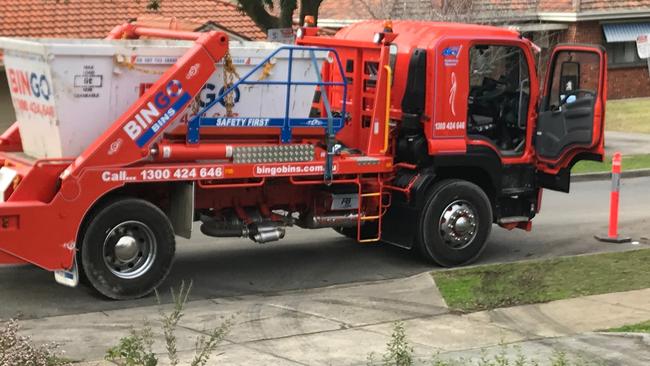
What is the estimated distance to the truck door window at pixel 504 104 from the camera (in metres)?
11.7

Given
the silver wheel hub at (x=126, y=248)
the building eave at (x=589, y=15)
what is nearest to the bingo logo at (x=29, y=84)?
the silver wheel hub at (x=126, y=248)

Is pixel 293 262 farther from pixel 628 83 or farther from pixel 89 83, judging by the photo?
pixel 628 83

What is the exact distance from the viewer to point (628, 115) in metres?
32.0

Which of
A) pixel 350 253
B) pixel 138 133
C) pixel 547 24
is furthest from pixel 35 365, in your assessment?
pixel 547 24

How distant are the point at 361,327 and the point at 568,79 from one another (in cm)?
474

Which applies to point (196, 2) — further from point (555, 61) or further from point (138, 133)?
point (138, 133)

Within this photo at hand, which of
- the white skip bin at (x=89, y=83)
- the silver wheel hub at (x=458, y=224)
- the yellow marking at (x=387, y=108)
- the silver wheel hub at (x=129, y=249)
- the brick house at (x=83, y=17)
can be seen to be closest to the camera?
the white skip bin at (x=89, y=83)

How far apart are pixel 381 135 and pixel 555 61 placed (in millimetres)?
2529

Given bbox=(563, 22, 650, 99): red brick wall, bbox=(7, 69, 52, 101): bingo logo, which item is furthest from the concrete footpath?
bbox=(563, 22, 650, 99): red brick wall

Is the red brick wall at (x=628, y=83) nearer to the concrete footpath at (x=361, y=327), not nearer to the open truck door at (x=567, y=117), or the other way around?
the open truck door at (x=567, y=117)

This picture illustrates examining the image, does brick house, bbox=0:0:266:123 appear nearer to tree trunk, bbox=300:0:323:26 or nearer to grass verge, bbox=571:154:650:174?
tree trunk, bbox=300:0:323:26

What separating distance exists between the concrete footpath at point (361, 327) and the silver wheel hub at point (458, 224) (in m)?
1.21

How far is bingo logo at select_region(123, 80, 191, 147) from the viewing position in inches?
365

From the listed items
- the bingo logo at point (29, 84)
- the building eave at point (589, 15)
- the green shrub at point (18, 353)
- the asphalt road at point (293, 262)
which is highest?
the building eave at point (589, 15)
